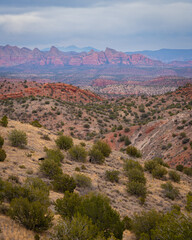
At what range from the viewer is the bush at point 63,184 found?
456 inches

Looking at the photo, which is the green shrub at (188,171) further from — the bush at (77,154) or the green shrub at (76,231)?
the green shrub at (76,231)

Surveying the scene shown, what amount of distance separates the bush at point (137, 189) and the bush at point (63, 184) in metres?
4.40

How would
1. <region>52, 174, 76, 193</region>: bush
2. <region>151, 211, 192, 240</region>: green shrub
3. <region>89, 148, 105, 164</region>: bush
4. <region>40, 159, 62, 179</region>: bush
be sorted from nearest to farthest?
<region>151, 211, 192, 240</region>: green shrub, <region>52, 174, 76, 193</region>: bush, <region>40, 159, 62, 179</region>: bush, <region>89, 148, 105, 164</region>: bush

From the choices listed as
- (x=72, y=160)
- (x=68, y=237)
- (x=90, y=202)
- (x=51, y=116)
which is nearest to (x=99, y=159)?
(x=72, y=160)

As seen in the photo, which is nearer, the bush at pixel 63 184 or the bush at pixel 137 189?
the bush at pixel 63 184

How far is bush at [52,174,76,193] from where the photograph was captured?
11580mm

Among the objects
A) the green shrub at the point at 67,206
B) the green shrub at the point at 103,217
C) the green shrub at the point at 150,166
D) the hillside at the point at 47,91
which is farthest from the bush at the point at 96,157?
the hillside at the point at 47,91

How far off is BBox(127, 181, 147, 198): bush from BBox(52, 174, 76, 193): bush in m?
4.40

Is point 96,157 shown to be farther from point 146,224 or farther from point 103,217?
point 103,217

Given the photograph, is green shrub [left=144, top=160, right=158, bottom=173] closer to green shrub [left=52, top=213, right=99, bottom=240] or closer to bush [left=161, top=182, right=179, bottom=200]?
bush [left=161, top=182, right=179, bottom=200]

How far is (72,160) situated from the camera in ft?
56.3

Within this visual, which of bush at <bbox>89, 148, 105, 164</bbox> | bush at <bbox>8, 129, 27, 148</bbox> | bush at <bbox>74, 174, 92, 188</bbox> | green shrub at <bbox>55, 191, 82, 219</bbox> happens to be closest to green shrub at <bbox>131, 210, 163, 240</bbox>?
green shrub at <bbox>55, 191, 82, 219</bbox>

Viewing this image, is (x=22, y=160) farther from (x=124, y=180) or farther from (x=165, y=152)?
(x=165, y=152)

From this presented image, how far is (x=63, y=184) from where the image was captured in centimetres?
1164
